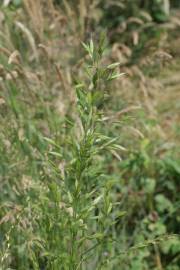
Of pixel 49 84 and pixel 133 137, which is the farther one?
pixel 133 137

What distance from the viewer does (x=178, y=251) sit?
8.61ft

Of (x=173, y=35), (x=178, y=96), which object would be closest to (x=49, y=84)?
(x=178, y=96)

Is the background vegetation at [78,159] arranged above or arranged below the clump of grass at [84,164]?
below

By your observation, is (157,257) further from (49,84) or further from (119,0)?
(119,0)

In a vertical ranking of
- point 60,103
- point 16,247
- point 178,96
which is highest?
point 60,103

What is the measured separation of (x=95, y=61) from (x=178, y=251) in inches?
56.9

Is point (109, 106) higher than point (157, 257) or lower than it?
higher

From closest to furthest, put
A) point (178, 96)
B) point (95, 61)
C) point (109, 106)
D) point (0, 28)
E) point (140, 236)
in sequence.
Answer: point (95, 61) → point (140, 236) → point (0, 28) → point (109, 106) → point (178, 96)

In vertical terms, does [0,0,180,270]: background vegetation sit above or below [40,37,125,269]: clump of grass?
below

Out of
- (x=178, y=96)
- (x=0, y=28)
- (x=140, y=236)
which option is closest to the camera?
(x=140, y=236)

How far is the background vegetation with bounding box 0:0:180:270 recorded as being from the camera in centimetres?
148

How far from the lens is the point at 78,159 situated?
1407 mm

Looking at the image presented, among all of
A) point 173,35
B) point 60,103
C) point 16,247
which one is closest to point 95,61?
point 16,247

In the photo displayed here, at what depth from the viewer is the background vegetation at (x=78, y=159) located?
1.48m
